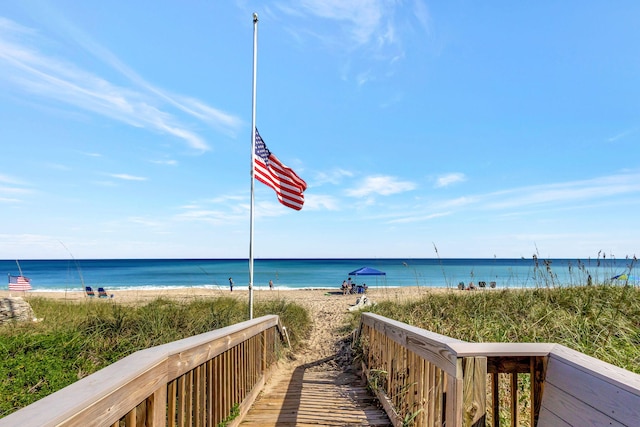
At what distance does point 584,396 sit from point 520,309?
4847mm

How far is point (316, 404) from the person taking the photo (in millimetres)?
3922

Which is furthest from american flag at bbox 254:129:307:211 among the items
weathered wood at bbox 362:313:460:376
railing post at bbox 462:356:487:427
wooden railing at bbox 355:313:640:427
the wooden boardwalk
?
railing post at bbox 462:356:487:427

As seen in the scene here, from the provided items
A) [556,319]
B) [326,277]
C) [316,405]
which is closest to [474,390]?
[316,405]

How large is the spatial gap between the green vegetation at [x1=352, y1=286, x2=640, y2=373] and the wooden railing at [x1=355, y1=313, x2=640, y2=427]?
89 cm

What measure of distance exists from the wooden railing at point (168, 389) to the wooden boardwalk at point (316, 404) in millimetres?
224

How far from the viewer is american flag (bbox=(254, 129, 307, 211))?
25.3ft

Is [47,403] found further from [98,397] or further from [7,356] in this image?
[7,356]

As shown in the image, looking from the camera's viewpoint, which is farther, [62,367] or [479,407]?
[62,367]

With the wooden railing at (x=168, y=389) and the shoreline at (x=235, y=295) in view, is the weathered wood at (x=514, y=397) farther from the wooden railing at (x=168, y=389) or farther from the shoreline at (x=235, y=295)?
the shoreline at (x=235, y=295)

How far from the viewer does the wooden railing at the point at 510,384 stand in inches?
48.3

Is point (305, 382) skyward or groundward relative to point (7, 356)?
groundward

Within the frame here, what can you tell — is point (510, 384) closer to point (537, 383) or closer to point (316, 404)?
point (537, 383)

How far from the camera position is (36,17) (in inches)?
241

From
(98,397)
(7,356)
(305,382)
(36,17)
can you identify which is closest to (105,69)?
(36,17)
